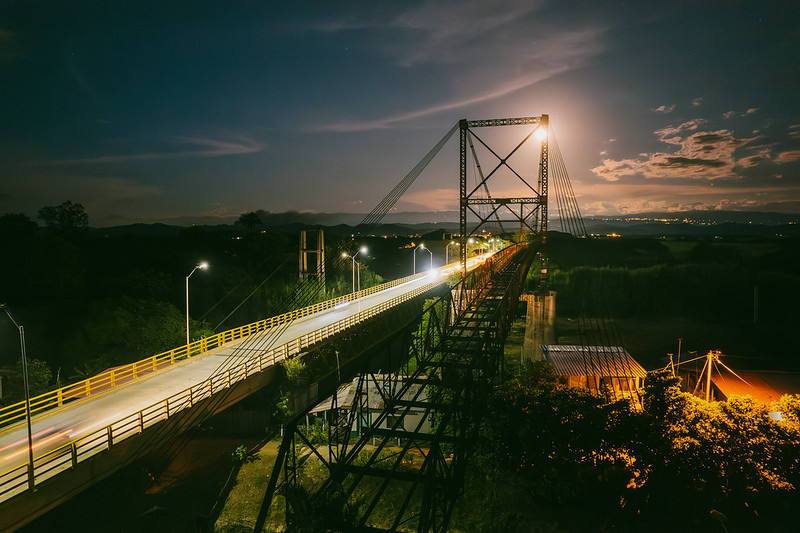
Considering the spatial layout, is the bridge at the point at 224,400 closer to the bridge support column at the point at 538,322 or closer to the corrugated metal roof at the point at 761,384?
the bridge support column at the point at 538,322

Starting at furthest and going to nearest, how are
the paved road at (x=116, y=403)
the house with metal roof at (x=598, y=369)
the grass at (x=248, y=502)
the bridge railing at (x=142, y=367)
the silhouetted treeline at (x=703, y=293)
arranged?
the silhouetted treeline at (x=703, y=293)
the house with metal roof at (x=598, y=369)
the grass at (x=248, y=502)
the bridge railing at (x=142, y=367)
the paved road at (x=116, y=403)

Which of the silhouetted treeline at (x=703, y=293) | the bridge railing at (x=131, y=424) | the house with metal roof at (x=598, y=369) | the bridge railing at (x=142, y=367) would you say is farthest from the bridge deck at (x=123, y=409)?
the silhouetted treeline at (x=703, y=293)

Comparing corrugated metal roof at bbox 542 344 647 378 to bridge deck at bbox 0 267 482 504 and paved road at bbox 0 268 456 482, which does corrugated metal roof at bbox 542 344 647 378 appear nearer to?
bridge deck at bbox 0 267 482 504

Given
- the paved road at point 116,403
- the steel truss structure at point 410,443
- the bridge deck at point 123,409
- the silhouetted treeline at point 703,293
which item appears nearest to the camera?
the steel truss structure at point 410,443

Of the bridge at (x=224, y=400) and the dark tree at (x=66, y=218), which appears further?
the dark tree at (x=66, y=218)

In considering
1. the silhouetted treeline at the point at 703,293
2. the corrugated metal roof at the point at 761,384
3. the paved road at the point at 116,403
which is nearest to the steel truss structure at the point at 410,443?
the paved road at the point at 116,403

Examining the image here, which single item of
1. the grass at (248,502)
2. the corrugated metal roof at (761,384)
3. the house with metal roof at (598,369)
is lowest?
the grass at (248,502)

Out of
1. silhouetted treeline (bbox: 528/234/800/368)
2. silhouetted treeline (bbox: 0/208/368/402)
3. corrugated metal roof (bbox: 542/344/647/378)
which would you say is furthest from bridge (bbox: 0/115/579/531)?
silhouetted treeline (bbox: 528/234/800/368)

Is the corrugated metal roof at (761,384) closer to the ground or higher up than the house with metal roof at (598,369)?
closer to the ground

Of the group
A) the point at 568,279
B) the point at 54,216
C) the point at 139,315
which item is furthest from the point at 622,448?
the point at 54,216
